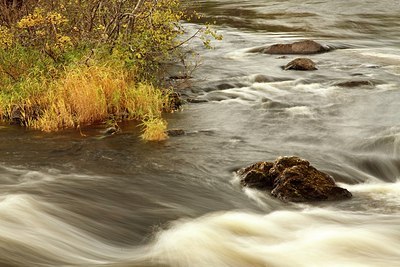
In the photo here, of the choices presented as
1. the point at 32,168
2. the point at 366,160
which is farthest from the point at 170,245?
A: the point at 366,160

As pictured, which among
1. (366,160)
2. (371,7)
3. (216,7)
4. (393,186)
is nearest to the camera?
(393,186)

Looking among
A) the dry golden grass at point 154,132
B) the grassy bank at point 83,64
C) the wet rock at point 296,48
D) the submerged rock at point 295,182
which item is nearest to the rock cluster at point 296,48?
the wet rock at point 296,48

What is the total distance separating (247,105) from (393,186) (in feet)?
15.8

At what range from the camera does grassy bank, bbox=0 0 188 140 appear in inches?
406

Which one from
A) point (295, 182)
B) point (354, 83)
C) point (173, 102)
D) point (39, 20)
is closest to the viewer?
point (295, 182)

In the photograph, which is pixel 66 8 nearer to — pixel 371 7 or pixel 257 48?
pixel 257 48

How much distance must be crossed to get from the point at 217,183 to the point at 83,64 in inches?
179

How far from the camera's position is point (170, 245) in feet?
18.9

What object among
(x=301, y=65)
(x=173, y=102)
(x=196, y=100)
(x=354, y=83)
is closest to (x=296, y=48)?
(x=301, y=65)

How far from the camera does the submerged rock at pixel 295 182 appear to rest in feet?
23.2

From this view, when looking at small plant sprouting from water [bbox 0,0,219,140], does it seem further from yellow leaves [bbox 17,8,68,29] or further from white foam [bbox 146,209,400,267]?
white foam [bbox 146,209,400,267]

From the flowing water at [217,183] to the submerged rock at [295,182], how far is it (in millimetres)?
167

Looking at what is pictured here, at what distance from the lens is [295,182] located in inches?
282

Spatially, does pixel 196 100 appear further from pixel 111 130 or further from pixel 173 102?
pixel 111 130
